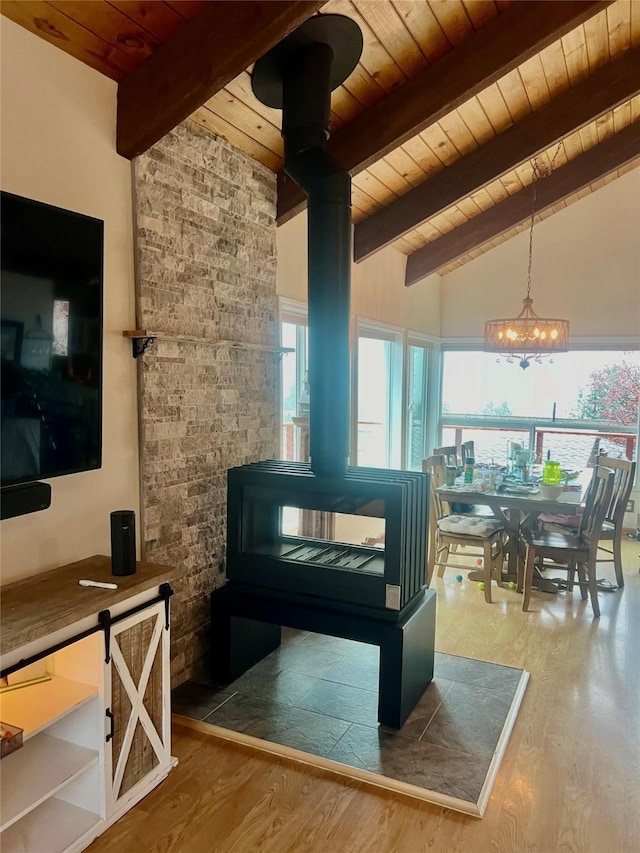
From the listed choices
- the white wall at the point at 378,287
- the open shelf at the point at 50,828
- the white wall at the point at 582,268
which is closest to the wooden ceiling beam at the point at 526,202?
the white wall at the point at 378,287

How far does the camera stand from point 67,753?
1994mm

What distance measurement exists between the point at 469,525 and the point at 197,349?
2.51m

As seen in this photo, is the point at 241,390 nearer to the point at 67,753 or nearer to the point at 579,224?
the point at 67,753

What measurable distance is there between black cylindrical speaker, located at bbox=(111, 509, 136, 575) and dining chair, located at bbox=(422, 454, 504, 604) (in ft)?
8.56

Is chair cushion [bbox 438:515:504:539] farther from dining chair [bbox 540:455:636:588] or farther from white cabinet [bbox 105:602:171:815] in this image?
white cabinet [bbox 105:602:171:815]

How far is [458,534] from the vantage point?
432cm

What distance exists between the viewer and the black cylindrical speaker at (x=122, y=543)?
84.7 inches

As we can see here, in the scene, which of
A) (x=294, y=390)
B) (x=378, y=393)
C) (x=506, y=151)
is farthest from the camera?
(x=378, y=393)

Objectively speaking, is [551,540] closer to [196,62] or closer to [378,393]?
[378,393]

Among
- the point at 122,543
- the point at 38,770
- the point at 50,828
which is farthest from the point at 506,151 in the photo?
the point at 50,828

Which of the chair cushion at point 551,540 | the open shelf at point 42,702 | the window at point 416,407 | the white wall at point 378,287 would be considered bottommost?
the open shelf at point 42,702

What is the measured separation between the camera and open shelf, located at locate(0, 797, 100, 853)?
6.12ft

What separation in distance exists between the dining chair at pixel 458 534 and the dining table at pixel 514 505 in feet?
0.26

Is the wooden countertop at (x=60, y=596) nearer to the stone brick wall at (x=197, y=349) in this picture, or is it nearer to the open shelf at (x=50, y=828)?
the stone brick wall at (x=197, y=349)
